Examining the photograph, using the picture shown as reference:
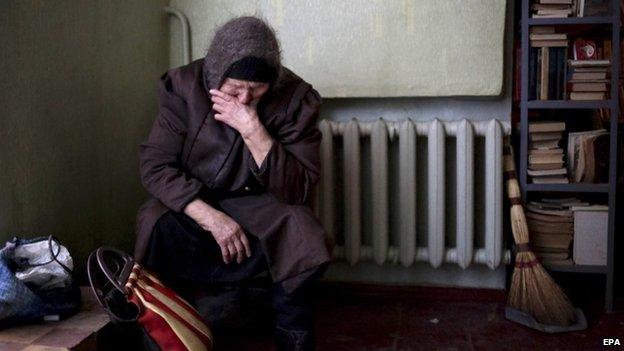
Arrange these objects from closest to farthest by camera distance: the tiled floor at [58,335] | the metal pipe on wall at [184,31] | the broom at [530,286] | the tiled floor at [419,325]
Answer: the tiled floor at [58,335] → the tiled floor at [419,325] → the broom at [530,286] → the metal pipe on wall at [184,31]

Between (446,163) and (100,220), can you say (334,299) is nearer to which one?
(446,163)

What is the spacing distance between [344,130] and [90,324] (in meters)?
1.23

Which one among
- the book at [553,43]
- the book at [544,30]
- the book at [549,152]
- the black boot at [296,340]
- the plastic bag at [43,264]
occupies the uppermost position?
the book at [544,30]

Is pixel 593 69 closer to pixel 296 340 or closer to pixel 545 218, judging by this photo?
pixel 545 218

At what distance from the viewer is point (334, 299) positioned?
2.67 metres

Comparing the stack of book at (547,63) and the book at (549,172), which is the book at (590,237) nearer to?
the book at (549,172)

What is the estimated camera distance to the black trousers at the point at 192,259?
6.11 ft

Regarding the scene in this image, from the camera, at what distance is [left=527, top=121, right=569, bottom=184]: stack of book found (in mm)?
2400

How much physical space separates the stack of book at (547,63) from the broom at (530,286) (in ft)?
1.08

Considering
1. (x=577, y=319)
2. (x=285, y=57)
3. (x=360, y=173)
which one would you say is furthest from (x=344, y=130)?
(x=577, y=319)

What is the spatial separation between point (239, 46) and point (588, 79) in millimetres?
1285

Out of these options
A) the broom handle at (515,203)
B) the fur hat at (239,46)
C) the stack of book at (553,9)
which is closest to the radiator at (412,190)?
the broom handle at (515,203)

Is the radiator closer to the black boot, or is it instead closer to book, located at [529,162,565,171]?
book, located at [529,162,565,171]

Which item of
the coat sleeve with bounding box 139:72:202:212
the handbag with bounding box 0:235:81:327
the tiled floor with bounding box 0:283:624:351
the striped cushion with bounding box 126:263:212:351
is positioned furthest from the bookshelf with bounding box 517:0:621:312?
the handbag with bounding box 0:235:81:327
